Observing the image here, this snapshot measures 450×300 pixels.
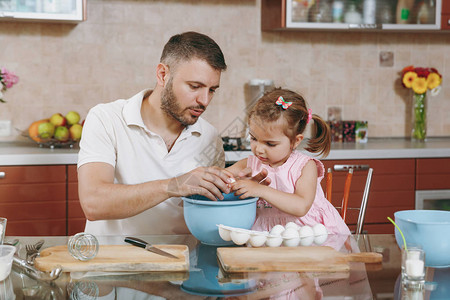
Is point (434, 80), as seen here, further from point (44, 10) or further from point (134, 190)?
point (134, 190)

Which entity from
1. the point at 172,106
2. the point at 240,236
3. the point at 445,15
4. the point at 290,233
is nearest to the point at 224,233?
the point at 240,236

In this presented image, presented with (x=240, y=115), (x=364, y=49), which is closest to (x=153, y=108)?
(x=240, y=115)

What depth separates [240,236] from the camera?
1413 millimetres

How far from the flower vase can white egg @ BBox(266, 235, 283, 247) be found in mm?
2678

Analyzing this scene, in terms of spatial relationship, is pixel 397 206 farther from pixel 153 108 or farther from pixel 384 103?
pixel 153 108

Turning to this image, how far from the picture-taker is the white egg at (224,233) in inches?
56.1

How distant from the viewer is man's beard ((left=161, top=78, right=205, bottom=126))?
1996 millimetres

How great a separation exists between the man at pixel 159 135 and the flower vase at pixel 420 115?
Answer: 2121mm

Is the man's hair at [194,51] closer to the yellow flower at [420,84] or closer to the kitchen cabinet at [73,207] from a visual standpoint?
the kitchen cabinet at [73,207]

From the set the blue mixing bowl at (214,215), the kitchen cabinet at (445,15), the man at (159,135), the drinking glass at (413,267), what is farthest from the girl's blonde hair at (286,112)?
the kitchen cabinet at (445,15)

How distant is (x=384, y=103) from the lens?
3926mm

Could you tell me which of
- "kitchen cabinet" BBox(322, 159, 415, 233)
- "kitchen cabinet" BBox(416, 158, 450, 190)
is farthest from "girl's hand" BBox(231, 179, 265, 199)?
"kitchen cabinet" BBox(416, 158, 450, 190)

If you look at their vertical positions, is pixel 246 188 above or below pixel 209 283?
above

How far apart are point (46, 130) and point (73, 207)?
0.52 meters
